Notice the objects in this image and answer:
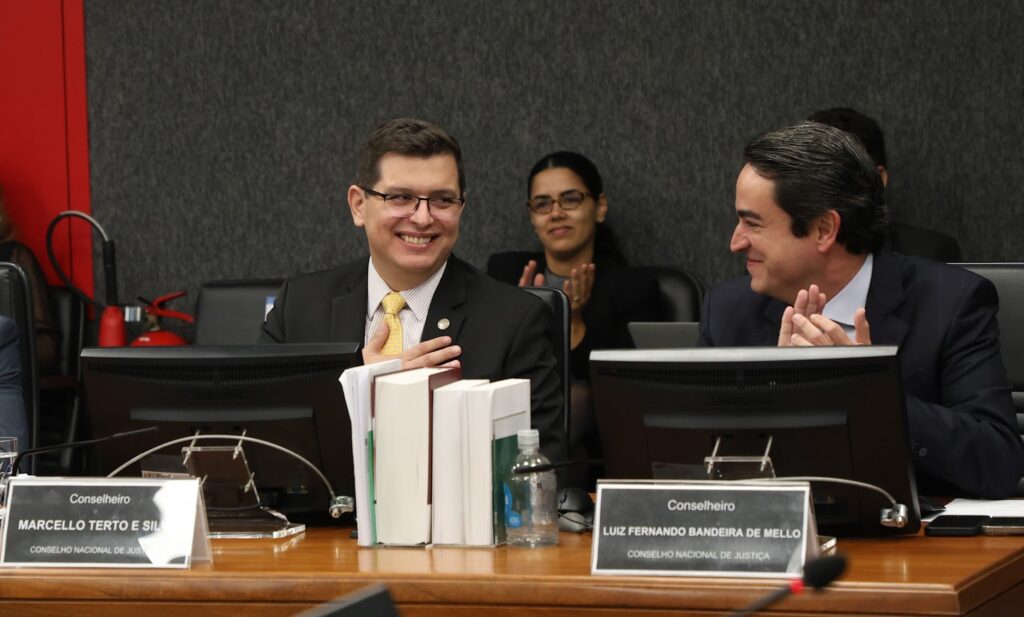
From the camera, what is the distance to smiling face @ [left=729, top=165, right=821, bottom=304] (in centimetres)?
235

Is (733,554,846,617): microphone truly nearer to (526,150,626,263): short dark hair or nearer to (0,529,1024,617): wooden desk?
(0,529,1024,617): wooden desk

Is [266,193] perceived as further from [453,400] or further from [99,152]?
[453,400]

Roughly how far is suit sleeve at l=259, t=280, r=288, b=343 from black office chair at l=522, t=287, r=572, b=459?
0.46 m

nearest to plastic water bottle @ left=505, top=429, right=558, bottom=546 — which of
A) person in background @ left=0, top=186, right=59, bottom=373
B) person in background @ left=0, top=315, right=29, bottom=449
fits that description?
person in background @ left=0, top=315, right=29, bottom=449

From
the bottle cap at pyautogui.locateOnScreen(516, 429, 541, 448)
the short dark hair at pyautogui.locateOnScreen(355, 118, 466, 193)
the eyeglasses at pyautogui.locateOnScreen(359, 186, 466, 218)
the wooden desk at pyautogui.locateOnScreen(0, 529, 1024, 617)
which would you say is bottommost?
the wooden desk at pyautogui.locateOnScreen(0, 529, 1024, 617)

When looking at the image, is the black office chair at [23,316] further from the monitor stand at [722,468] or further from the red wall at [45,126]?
the red wall at [45,126]

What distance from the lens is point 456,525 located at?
1.85 m

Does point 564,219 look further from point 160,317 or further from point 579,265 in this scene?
point 160,317

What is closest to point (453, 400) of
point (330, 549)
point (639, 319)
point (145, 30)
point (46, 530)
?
point (330, 549)

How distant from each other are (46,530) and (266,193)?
2.81 m

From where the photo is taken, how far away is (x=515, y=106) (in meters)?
4.26

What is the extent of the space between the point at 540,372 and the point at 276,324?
53cm

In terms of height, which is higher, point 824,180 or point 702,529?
point 824,180

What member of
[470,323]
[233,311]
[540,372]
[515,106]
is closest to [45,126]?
[233,311]
